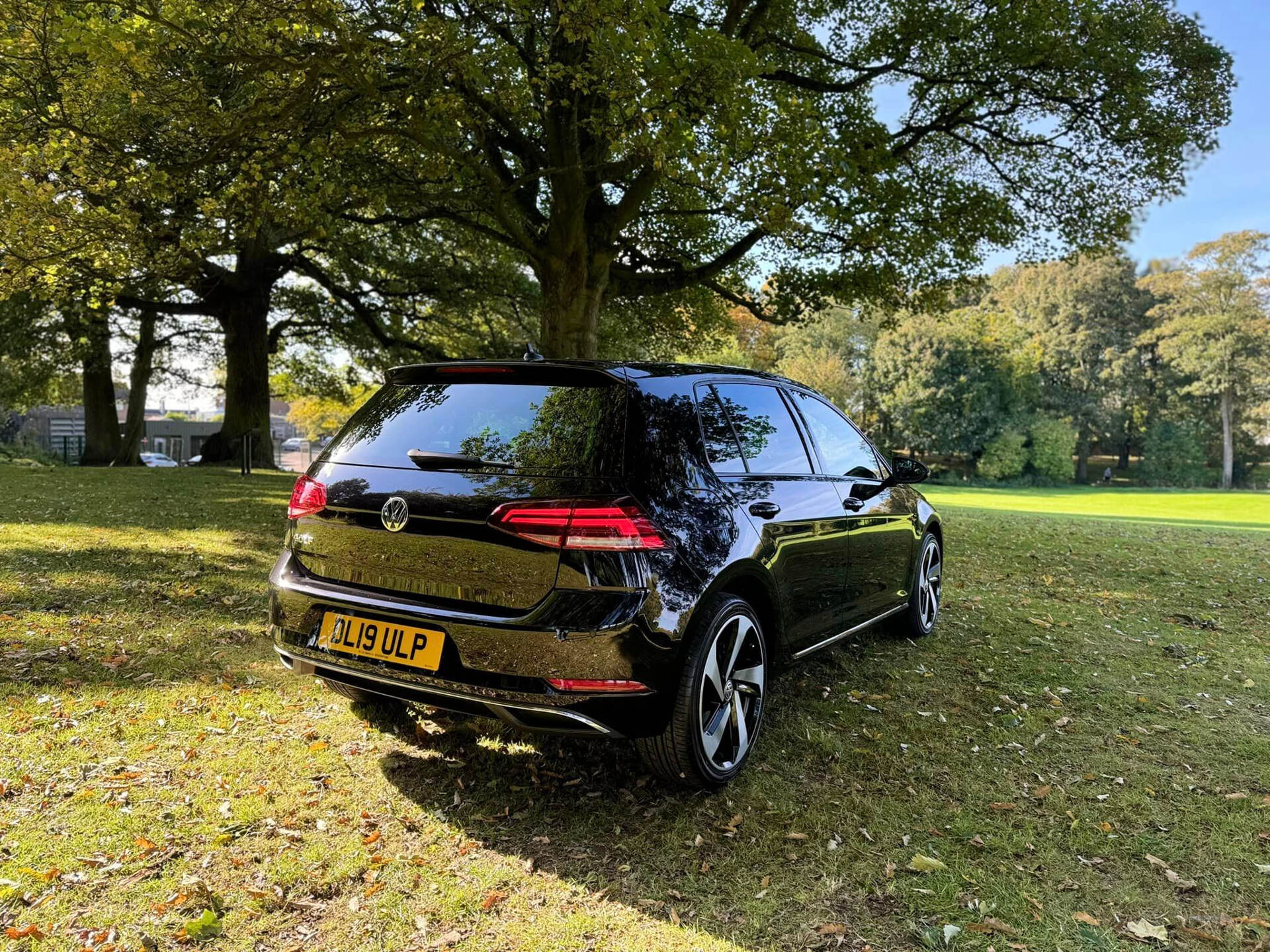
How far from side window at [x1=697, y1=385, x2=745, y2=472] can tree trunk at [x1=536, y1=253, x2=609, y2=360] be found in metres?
7.29

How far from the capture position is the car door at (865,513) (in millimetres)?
4582

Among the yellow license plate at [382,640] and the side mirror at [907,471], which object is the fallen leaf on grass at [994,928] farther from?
the side mirror at [907,471]

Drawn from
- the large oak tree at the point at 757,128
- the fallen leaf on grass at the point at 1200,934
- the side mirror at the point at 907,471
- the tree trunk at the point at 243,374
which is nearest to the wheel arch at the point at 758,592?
the fallen leaf on grass at the point at 1200,934

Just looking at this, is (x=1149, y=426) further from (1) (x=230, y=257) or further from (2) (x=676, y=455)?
(2) (x=676, y=455)

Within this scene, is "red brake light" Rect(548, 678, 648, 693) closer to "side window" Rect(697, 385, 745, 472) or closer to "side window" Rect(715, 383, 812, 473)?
"side window" Rect(697, 385, 745, 472)

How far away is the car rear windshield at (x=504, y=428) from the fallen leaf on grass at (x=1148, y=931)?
7.45ft

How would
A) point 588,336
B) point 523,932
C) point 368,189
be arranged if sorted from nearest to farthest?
point 523,932
point 368,189
point 588,336

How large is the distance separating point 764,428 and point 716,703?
1424 millimetres

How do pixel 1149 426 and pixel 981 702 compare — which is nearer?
pixel 981 702

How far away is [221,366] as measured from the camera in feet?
90.9

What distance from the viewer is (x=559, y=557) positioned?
9.49ft

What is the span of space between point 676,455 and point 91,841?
251 centimetres

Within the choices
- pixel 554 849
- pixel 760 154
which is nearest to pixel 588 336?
pixel 760 154

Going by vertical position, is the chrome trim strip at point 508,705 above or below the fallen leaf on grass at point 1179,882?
above
